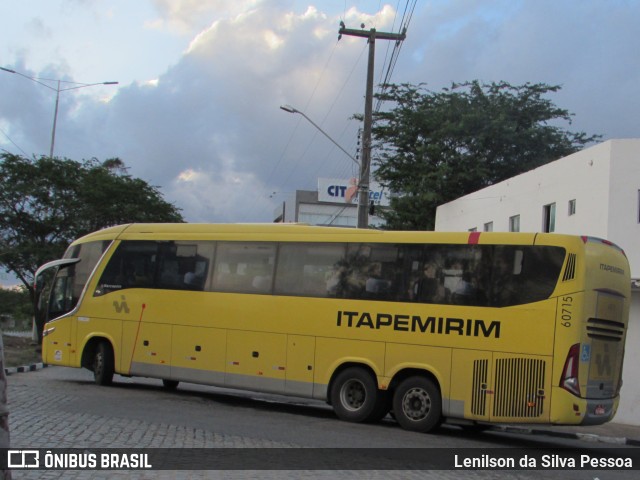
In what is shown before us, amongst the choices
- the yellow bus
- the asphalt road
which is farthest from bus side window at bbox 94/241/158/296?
the asphalt road

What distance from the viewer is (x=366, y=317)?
498 inches

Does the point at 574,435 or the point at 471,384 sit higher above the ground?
the point at 471,384

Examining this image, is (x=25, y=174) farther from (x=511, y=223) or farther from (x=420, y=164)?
(x=511, y=223)

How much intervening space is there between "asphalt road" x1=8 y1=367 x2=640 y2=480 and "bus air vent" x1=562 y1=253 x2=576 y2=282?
2760 millimetres

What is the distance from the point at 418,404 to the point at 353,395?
51.9 inches

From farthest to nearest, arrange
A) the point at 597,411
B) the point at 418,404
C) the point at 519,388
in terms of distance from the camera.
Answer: the point at 418,404 < the point at 519,388 < the point at 597,411

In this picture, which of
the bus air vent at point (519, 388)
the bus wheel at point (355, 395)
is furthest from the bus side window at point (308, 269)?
the bus air vent at point (519, 388)

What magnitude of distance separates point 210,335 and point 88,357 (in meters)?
3.72

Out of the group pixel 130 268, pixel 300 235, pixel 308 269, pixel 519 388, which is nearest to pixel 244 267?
pixel 300 235

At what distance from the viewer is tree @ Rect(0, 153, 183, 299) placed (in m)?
35.5

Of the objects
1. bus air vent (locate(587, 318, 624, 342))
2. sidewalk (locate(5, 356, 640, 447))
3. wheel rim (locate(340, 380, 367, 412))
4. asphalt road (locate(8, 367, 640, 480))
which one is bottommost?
sidewalk (locate(5, 356, 640, 447))

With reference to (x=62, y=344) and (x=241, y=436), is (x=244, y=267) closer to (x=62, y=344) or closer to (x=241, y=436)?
(x=241, y=436)

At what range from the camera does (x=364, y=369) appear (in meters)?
12.7

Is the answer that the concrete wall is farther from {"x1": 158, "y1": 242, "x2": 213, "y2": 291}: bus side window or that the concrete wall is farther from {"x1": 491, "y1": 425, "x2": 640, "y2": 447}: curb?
{"x1": 158, "y1": 242, "x2": 213, "y2": 291}: bus side window
